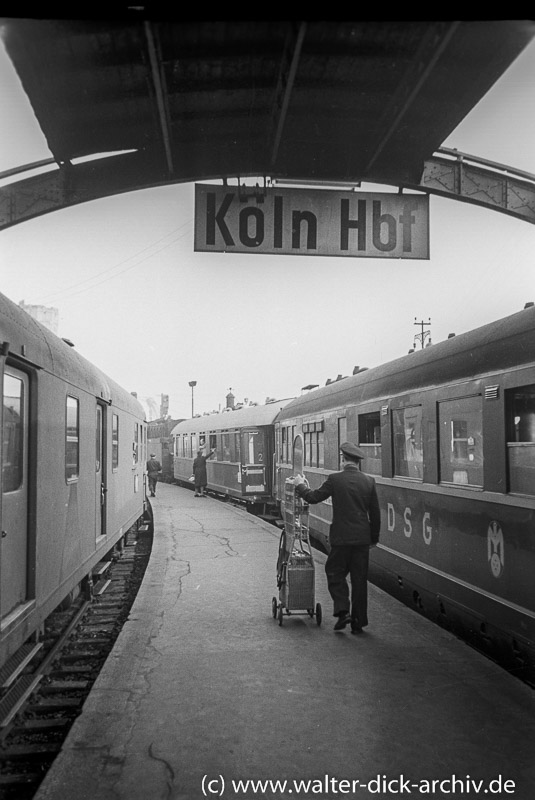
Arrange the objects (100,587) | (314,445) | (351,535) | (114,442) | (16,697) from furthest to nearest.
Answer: (314,445), (114,442), (100,587), (351,535), (16,697)

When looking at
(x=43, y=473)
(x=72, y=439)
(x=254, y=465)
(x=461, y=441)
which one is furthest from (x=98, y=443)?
(x=254, y=465)

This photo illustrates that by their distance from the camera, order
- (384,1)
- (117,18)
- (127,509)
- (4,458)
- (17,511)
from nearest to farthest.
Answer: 1. (384,1)
2. (117,18)
3. (4,458)
4. (17,511)
5. (127,509)

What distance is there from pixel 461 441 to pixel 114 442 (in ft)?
19.0

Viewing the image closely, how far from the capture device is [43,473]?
5.22 m

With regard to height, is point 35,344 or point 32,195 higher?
point 32,195

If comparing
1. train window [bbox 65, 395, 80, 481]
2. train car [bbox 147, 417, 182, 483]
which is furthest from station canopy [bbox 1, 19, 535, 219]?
train car [bbox 147, 417, 182, 483]

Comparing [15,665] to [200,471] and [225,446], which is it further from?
[200,471]

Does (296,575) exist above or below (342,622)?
above

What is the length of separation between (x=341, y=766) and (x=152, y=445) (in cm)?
3539

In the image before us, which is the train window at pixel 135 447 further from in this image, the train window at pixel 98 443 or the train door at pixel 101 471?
the train window at pixel 98 443

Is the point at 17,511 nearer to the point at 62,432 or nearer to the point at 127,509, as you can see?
the point at 62,432

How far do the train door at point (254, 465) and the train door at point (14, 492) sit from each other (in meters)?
14.3

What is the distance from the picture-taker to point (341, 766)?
3504 mm

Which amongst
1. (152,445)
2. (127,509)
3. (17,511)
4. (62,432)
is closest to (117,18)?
(17,511)
